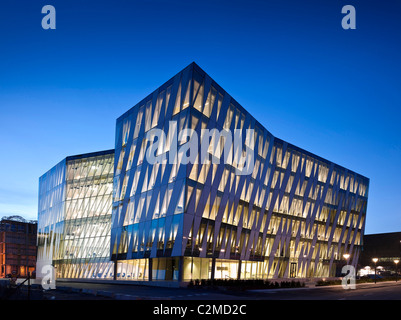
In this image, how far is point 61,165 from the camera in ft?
252

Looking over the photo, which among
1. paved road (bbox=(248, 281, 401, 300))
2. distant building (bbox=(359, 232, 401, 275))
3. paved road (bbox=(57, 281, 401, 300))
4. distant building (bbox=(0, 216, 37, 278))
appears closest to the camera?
paved road (bbox=(57, 281, 401, 300))

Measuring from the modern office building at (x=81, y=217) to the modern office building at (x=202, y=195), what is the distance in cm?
55

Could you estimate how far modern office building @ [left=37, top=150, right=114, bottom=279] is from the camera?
66.1 meters

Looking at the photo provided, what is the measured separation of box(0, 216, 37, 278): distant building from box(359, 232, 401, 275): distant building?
92640 mm

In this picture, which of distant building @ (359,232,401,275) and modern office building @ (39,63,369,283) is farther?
distant building @ (359,232,401,275)

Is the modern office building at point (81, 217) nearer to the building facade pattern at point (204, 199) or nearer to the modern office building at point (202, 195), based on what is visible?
the modern office building at point (202, 195)

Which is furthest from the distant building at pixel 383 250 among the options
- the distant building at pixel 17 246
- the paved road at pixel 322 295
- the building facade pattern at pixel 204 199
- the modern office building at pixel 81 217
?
the distant building at pixel 17 246

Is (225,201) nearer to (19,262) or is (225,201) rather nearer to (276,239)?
(276,239)

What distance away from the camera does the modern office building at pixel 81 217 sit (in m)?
66.1

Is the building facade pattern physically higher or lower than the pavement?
higher

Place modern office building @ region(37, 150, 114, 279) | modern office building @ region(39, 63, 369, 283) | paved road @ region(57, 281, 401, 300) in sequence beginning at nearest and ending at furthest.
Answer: paved road @ region(57, 281, 401, 300)
modern office building @ region(39, 63, 369, 283)
modern office building @ region(37, 150, 114, 279)

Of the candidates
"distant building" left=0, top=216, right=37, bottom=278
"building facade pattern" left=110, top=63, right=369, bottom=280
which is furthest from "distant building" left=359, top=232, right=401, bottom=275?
"distant building" left=0, top=216, right=37, bottom=278

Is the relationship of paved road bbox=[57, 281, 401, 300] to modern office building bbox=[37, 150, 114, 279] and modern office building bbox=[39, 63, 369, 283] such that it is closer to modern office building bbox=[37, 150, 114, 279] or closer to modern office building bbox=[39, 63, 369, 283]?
modern office building bbox=[39, 63, 369, 283]

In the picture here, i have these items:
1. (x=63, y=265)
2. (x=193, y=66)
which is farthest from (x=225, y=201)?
(x=63, y=265)
